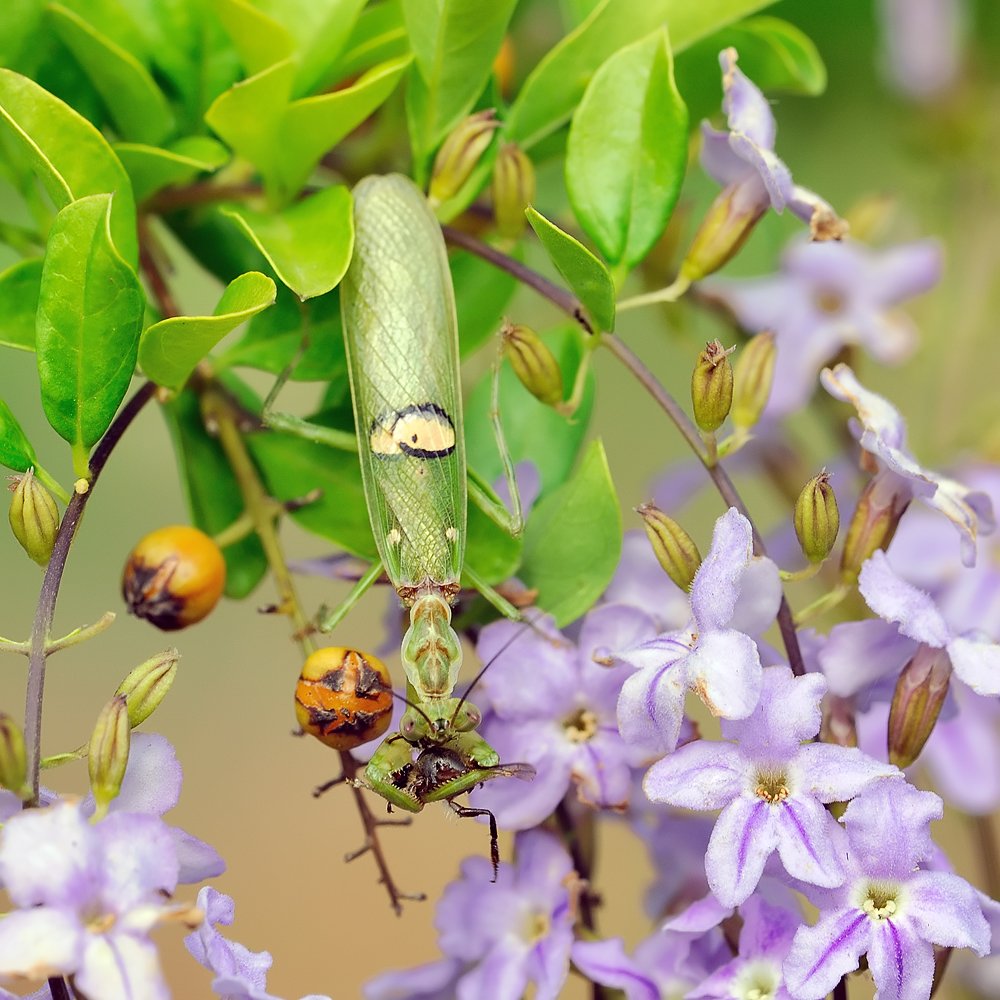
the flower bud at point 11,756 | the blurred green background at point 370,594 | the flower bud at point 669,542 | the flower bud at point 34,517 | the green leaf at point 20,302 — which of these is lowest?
the blurred green background at point 370,594

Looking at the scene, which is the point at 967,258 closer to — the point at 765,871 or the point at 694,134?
the point at 694,134

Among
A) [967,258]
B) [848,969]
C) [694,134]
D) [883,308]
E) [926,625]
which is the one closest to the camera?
[848,969]

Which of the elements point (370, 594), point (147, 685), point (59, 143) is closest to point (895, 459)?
point (147, 685)

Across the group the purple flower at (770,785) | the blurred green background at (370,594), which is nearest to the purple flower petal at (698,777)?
the purple flower at (770,785)

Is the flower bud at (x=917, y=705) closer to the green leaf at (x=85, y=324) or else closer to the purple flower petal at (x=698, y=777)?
the purple flower petal at (x=698, y=777)

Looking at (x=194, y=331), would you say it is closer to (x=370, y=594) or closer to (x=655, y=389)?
(x=655, y=389)

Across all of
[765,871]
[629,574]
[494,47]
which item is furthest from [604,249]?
[765,871]

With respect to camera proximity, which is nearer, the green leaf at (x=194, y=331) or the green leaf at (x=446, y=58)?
the green leaf at (x=194, y=331)
